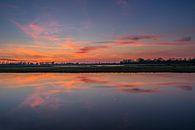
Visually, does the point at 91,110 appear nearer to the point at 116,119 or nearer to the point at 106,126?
the point at 116,119

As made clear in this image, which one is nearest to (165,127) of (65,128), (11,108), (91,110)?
(65,128)

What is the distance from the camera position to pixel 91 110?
43.4 ft

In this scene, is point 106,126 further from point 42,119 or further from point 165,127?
point 42,119

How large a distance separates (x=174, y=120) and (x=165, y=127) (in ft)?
4.36

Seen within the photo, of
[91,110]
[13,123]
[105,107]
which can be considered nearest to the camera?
[13,123]

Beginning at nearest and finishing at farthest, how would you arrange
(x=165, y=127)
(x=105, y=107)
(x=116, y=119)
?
(x=165, y=127), (x=116, y=119), (x=105, y=107)

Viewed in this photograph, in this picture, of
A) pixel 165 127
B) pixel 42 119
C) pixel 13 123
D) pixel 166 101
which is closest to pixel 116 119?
pixel 165 127

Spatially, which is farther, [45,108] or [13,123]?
[45,108]

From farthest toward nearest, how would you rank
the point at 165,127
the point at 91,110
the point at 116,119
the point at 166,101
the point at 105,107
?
the point at 166,101 < the point at 105,107 < the point at 91,110 < the point at 116,119 < the point at 165,127

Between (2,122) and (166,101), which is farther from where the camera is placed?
(166,101)

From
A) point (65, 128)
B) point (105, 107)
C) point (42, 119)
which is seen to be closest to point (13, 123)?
point (42, 119)

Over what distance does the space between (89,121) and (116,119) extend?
1300 millimetres

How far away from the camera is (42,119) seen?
1106cm

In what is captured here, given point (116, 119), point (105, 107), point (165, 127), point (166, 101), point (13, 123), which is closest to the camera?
point (165, 127)
